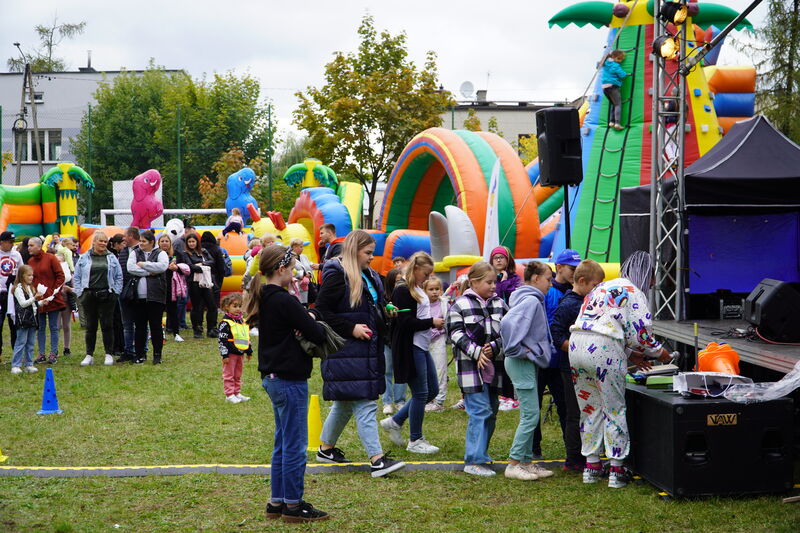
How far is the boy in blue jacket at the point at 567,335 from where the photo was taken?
632 centimetres

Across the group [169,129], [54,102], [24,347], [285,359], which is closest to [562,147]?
[285,359]

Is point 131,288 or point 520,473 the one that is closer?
point 520,473

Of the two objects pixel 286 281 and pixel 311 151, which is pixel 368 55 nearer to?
pixel 311 151

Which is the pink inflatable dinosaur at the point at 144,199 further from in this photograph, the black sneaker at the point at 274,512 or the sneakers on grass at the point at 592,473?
the sneakers on grass at the point at 592,473

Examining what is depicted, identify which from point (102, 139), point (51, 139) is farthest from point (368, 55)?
point (51, 139)

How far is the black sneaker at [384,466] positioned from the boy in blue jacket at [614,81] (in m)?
9.14

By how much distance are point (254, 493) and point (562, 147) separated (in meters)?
6.20

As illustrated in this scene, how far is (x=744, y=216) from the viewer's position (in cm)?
1023

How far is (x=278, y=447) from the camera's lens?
5.35 metres

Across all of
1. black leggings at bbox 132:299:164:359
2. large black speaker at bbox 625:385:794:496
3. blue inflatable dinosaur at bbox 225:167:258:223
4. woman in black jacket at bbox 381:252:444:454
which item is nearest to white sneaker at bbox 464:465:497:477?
woman in black jacket at bbox 381:252:444:454

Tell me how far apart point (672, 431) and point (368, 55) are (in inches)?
952

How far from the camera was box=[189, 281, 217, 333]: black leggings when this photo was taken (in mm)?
14469

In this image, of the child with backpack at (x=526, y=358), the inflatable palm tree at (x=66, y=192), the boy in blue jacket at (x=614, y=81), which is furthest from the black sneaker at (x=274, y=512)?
the inflatable palm tree at (x=66, y=192)

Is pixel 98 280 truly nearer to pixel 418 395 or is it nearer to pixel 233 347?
pixel 233 347
